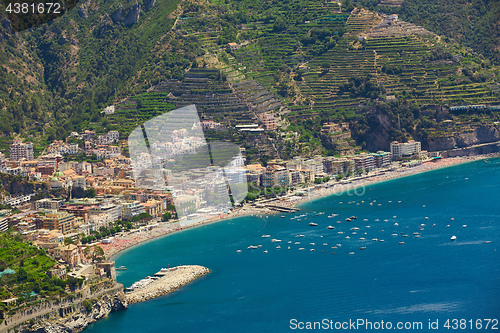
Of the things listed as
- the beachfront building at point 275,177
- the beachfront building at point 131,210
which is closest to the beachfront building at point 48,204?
the beachfront building at point 131,210

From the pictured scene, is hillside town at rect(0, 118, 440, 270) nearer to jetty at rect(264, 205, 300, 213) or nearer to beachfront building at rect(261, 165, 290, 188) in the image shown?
beachfront building at rect(261, 165, 290, 188)

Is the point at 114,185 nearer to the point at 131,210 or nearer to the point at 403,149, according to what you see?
the point at 131,210

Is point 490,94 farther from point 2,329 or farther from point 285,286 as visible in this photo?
point 2,329

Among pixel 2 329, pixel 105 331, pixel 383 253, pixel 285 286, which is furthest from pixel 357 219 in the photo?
pixel 2 329

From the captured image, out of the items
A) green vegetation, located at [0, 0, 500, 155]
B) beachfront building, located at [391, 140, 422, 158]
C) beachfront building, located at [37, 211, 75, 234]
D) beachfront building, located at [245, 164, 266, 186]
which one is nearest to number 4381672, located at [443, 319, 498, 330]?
beachfront building, located at [37, 211, 75, 234]

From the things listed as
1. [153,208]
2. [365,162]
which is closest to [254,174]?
[153,208]
